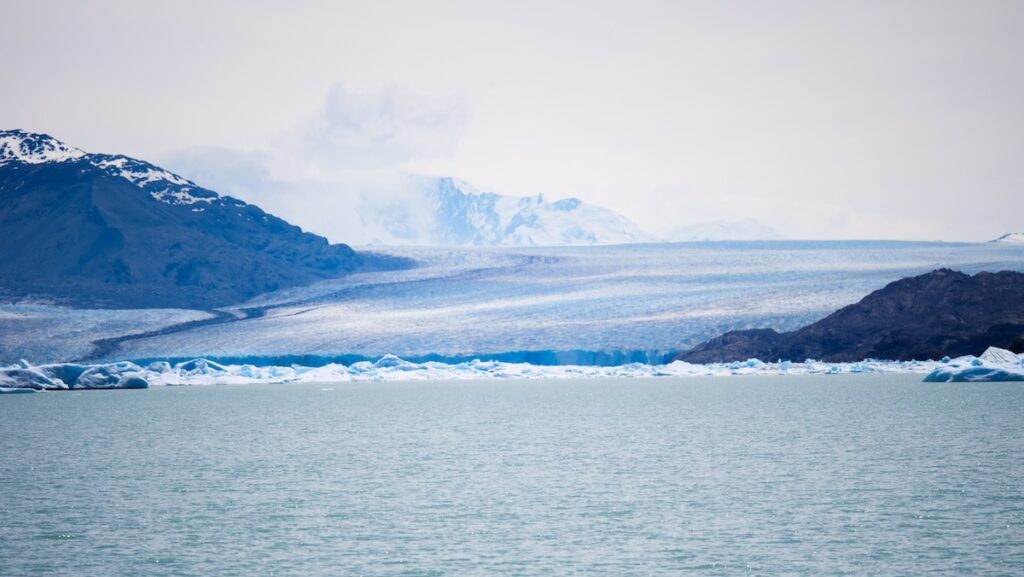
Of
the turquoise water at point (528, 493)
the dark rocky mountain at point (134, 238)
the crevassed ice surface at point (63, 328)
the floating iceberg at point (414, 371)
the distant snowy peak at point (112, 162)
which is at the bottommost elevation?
the floating iceberg at point (414, 371)

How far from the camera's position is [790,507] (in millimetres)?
15641

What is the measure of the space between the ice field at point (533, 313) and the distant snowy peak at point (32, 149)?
43697 millimetres

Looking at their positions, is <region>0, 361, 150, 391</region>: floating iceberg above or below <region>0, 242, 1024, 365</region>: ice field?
below

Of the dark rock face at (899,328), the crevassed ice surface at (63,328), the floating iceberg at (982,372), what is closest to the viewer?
the floating iceberg at (982,372)

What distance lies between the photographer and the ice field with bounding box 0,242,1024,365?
52.9 metres

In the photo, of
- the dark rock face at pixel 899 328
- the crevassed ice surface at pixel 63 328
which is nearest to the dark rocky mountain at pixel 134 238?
the crevassed ice surface at pixel 63 328

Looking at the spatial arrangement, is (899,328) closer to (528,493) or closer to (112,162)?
(528,493)

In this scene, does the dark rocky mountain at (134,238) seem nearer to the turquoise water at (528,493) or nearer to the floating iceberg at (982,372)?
the floating iceberg at (982,372)

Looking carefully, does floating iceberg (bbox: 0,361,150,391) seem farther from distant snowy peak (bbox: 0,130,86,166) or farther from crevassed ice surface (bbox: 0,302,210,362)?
distant snowy peak (bbox: 0,130,86,166)

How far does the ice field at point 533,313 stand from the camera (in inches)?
2083

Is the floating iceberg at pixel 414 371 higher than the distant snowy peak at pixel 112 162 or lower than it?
lower

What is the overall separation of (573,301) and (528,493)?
41.8m

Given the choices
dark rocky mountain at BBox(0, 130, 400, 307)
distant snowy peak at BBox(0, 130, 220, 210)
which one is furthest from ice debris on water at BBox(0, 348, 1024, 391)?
distant snowy peak at BBox(0, 130, 220, 210)

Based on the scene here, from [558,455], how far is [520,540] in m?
8.50
